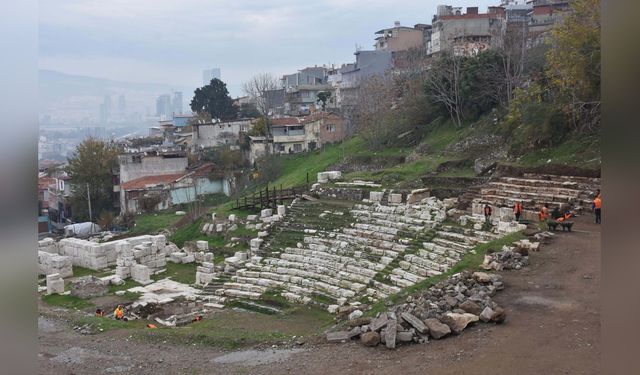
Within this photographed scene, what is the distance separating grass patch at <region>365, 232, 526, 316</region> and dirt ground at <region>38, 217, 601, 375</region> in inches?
42.6

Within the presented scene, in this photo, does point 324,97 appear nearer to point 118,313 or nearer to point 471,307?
point 118,313

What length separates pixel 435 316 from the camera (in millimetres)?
9344

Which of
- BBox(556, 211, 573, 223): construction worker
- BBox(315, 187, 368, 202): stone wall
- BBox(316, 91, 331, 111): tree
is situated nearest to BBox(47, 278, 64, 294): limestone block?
BBox(315, 187, 368, 202): stone wall

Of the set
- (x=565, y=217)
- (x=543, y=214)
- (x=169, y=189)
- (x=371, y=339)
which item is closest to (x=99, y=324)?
(x=371, y=339)

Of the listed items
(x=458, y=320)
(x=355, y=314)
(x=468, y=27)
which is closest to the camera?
(x=458, y=320)

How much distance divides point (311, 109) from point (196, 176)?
16.0 meters

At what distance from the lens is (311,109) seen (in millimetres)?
48438

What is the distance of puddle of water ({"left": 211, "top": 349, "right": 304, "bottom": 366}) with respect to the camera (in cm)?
921

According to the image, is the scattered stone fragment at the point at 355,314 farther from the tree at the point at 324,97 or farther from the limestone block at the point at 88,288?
Result: the tree at the point at 324,97

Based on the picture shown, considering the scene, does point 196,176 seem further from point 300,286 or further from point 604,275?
point 604,275

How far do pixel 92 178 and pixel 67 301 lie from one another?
20.5m

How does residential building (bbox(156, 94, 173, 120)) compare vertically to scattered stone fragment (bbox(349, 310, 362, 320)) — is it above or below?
above

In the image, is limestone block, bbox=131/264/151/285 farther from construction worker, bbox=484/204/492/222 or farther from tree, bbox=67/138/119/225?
tree, bbox=67/138/119/225

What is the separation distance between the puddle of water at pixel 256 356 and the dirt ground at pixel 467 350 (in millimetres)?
18
